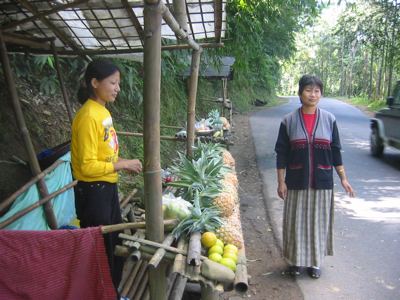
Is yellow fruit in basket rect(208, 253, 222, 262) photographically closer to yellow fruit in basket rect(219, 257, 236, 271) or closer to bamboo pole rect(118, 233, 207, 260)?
yellow fruit in basket rect(219, 257, 236, 271)

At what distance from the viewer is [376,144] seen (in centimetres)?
1037

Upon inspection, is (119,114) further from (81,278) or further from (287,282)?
(81,278)

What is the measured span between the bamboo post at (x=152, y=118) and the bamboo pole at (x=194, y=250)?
0.22 m

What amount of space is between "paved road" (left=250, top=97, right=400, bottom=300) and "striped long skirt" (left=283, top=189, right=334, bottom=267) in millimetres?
316

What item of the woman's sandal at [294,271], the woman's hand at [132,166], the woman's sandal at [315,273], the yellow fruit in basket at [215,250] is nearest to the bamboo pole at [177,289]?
the yellow fruit in basket at [215,250]

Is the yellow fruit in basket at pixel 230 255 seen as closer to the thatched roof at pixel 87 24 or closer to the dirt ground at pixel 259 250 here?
the dirt ground at pixel 259 250

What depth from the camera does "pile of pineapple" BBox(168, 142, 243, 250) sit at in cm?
316

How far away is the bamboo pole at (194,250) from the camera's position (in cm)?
246

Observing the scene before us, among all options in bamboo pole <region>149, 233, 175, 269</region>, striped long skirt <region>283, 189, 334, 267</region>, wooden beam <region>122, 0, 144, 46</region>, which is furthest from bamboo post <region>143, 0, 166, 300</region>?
striped long skirt <region>283, 189, 334, 267</region>

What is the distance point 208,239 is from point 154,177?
78 centimetres

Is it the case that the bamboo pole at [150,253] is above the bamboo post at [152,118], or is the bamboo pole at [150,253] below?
below

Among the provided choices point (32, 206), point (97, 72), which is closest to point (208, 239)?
point (97, 72)

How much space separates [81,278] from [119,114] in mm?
5955

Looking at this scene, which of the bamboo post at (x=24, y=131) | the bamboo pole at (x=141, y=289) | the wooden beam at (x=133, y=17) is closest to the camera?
the bamboo pole at (x=141, y=289)
